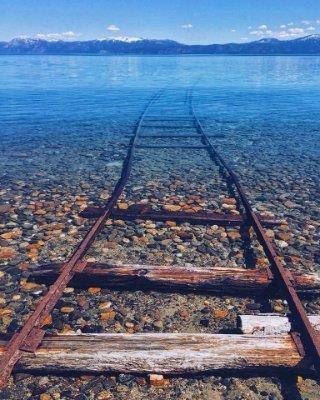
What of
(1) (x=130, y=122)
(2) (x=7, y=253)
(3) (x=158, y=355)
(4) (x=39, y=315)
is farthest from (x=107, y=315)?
(1) (x=130, y=122)

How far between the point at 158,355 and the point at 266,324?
124 cm

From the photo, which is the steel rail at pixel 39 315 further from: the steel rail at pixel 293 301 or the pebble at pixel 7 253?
the steel rail at pixel 293 301

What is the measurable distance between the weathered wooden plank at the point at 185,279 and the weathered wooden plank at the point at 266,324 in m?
0.89

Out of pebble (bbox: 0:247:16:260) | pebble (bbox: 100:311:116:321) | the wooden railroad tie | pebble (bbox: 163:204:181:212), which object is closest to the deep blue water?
pebble (bbox: 163:204:181:212)

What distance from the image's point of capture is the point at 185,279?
205 inches

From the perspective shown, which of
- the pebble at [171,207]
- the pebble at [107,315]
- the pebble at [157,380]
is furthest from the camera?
the pebble at [171,207]

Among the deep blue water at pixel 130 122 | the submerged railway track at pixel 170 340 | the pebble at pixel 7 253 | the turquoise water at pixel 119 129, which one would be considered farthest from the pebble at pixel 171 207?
the deep blue water at pixel 130 122

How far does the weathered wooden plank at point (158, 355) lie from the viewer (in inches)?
144

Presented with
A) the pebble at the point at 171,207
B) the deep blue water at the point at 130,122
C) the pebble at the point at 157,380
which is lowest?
the deep blue water at the point at 130,122

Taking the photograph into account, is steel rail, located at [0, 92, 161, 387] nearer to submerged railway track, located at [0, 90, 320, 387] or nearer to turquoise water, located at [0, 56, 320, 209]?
submerged railway track, located at [0, 90, 320, 387]

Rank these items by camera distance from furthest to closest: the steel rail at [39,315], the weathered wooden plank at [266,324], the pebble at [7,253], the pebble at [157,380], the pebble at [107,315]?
the pebble at [7,253], the pebble at [107,315], the weathered wooden plank at [266,324], the pebble at [157,380], the steel rail at [39,315]

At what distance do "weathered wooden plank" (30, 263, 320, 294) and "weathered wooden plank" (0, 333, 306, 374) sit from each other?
1313 millimetres

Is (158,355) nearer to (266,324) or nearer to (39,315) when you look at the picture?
(266,324)

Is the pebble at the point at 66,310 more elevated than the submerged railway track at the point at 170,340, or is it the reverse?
the submerged railway track at the point at 170,340
